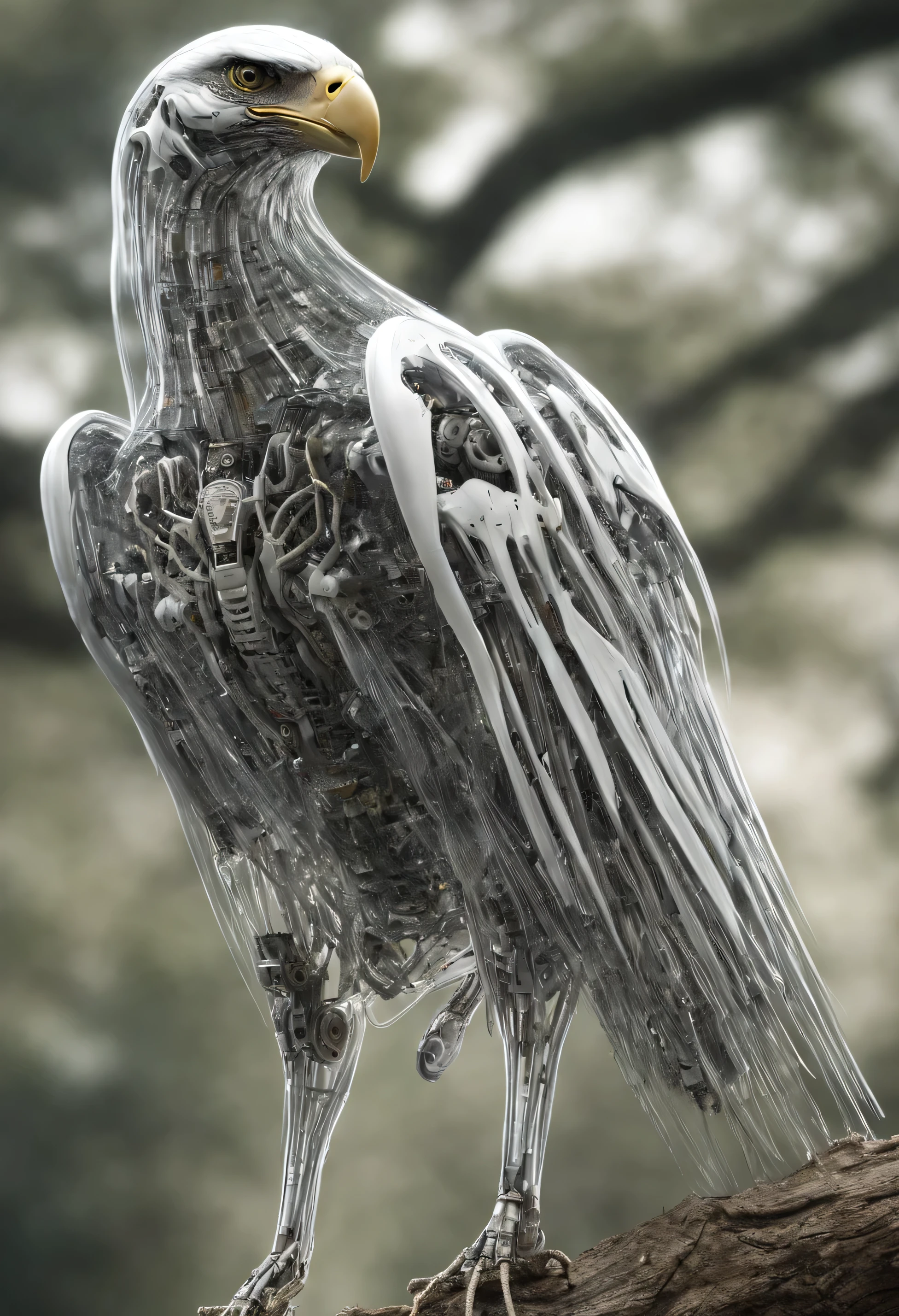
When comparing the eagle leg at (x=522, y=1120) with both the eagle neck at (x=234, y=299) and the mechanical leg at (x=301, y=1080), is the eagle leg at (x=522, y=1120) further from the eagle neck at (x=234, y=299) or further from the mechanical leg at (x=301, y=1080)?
the eagle neck at (x=234, y=299)

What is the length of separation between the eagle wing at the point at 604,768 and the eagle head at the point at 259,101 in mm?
232

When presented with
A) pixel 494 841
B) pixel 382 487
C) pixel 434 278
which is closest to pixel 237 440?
pixel 382 487

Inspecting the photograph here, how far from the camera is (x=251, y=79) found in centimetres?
136

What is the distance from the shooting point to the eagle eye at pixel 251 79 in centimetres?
136

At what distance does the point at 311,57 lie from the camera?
1.35 meters

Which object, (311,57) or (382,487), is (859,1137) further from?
(311,57)

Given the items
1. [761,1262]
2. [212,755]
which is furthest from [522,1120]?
[212,755]

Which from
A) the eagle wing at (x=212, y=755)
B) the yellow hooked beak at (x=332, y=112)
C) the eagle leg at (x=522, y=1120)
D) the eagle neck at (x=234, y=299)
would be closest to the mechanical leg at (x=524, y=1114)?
the eagle leg at (x=522, y=1120)

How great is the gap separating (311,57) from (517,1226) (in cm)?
136

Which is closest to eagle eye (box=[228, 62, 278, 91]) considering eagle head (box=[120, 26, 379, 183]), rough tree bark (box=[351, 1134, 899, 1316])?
eagle head (box=[120, 26, 379, 183])

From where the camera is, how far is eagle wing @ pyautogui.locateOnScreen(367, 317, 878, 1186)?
1312 mm

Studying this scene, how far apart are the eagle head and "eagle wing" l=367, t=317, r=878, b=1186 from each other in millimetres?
232

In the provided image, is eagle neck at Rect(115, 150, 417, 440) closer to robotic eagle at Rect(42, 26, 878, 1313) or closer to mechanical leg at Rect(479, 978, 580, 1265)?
robotic eagle at Rect(42, 26, 878, 1313)

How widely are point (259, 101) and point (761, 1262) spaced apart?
1.44 meters
